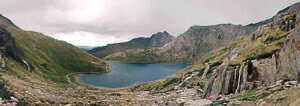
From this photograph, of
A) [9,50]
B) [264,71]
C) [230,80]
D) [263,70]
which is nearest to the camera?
[264,71]

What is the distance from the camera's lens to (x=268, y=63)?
2147 inches

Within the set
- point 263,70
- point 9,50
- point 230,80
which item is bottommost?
point 230,80

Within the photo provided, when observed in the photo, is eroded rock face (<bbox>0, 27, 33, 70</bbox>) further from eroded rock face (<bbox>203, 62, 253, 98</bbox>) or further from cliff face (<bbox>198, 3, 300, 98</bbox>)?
eroded rock face (<bbox>203, 62, 253, 98</bbox>)

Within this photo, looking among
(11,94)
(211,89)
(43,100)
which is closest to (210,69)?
(211,89)

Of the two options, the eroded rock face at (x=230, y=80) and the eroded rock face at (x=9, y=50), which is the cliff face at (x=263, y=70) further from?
the eroded rock face at (x=9, y=50)

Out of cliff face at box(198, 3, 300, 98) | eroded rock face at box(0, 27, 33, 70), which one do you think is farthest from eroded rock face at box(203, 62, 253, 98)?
eroded rock face at box(0, 27, 33, 70)

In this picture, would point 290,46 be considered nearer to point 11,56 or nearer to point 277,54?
point 277,54

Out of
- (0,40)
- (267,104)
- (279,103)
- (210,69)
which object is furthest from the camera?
(0,40)

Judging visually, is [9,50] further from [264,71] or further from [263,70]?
[264,71]

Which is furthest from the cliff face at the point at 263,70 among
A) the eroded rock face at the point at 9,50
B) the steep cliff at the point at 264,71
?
the eroded rock face at the point at 9,50

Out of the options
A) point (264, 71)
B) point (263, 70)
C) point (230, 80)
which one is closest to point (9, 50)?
point (230, 80)

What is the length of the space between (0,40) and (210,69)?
104030 mm

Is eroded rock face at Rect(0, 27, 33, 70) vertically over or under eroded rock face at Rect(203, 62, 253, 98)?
over

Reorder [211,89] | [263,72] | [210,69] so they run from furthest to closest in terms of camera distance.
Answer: [210,69] < [211,89] < [263,72]
